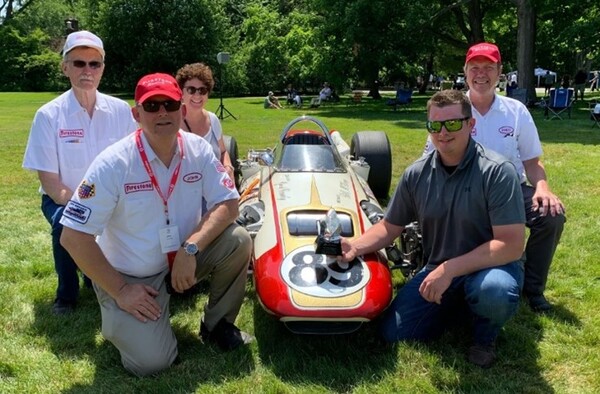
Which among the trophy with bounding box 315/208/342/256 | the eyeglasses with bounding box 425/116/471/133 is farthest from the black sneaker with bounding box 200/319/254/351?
the eyeglasses with bounding box 425/116/471/133

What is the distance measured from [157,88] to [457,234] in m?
1.92

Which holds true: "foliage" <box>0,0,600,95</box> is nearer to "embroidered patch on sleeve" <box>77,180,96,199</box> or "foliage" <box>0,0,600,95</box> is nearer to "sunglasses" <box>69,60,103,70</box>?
"sunglasses" <box>69,60,103,70</box>

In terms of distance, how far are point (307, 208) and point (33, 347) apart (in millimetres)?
1990

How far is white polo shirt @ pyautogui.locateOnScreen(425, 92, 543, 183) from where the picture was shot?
4141 mm

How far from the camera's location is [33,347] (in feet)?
11.9

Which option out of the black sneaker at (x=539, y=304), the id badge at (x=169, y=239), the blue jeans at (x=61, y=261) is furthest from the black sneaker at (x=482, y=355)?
the blue jeans at (x=61, y=261)

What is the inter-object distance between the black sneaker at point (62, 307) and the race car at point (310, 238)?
1374mm

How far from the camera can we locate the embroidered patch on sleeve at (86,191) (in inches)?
121

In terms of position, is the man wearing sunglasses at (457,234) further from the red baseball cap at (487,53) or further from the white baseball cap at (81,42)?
the white baseball cap at (81,42)

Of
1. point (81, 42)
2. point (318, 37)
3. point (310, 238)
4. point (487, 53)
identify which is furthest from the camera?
point (318, 37)

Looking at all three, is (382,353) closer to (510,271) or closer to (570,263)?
(510,271)

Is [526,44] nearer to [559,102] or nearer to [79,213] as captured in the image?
[559,102]

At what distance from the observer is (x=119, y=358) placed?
349cm

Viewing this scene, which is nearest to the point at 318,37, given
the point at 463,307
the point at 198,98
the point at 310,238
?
the point at 198,98
